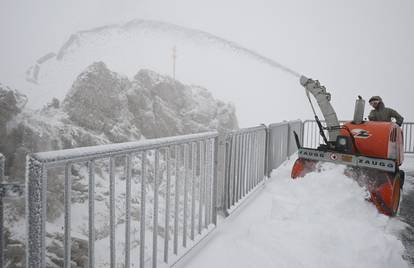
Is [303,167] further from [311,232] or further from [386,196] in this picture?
[311,232]

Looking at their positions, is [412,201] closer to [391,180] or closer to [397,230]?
[391,180]

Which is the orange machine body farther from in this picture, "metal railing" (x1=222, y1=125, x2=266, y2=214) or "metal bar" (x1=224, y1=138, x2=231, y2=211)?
"metal bar" (x1=224, y1=138, x2=231, y2=211)

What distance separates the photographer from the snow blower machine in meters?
3.80

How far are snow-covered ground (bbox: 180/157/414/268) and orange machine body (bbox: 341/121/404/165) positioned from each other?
1.72ft

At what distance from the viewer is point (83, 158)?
1.59 m

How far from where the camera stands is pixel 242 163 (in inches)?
174

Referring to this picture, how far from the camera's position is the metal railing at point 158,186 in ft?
4.52

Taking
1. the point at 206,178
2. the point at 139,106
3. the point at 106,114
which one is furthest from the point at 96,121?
the point at 206,178

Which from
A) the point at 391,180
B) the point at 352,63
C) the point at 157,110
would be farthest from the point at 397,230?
the point at 352,63

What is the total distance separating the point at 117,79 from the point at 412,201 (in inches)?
657

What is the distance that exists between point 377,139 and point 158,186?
3.55 m

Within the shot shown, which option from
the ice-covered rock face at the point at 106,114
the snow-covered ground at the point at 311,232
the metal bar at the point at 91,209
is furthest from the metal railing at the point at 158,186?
the ice-covered rock face at the point at 106,114

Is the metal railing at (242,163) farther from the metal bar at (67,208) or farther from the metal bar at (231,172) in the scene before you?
the metal bar at (67,208)

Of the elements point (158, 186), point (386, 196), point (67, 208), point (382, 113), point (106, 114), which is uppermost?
point (382, 113)
